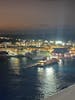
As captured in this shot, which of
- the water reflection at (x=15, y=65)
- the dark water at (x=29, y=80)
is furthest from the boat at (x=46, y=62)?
the water reflection at (x=15, y=65)

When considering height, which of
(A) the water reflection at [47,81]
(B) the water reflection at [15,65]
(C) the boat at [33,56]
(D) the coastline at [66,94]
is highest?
(C) the boat at [33,56]

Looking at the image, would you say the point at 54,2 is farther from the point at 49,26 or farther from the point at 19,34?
the point at 19,34

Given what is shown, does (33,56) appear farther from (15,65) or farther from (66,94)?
(66,94)

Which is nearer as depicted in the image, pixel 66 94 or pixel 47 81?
pixel 47 81

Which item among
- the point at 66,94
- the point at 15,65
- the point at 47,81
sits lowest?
the point at 66,94

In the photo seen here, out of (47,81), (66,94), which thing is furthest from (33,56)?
(66,94)

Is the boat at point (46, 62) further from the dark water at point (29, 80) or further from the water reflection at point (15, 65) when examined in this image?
the water reflection at point (15, 65)
